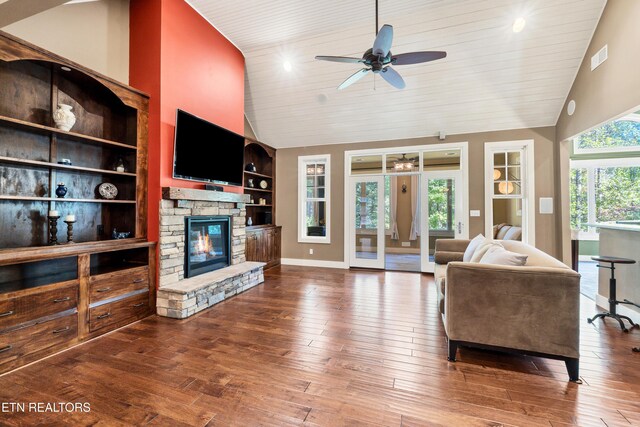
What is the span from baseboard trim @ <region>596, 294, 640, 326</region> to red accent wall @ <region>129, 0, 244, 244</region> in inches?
220

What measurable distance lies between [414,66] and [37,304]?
18.4ft

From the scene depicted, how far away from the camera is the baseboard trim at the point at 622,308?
3211mm

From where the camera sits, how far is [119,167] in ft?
11.3

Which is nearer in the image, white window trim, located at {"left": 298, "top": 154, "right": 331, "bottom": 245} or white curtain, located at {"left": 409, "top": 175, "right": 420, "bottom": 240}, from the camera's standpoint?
white window trim, located at {"left": 298, "top": 154, "right": 331, "bottom": 245}

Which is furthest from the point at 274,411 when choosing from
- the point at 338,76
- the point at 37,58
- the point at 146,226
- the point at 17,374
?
the point at 338,76

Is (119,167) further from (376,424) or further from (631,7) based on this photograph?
(631,7)

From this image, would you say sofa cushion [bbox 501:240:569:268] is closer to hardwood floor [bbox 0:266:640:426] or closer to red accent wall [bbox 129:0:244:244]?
hardwood floor [bbox 0:266:640:426]

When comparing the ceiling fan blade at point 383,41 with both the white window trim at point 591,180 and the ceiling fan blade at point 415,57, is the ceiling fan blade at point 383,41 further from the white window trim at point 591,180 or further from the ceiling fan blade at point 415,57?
the white window trim at point 591,180

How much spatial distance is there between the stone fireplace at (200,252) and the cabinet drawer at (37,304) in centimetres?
93

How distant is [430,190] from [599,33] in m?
3.20

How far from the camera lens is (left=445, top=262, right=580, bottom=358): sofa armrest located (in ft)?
7.23

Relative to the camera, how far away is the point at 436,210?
5.96 metres

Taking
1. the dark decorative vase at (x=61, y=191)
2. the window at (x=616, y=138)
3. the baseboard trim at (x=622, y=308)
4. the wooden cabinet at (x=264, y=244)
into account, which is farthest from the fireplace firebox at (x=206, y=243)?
the window at (x=616, y=138)

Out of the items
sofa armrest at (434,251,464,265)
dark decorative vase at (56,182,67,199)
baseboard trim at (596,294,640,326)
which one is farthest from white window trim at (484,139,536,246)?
dark decorative vase at (56,182,67,199)
